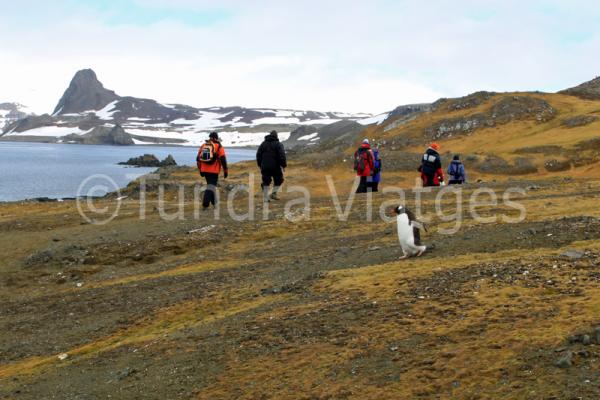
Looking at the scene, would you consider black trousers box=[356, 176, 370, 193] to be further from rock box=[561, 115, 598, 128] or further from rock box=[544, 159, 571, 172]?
rock box=[561, 115, 598, 128]

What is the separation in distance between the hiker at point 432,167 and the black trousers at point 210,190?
6.46m

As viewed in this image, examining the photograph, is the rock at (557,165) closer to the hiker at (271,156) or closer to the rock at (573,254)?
the hiker at (271,156)

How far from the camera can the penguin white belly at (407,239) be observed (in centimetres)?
928

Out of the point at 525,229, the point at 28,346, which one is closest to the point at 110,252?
the point at 28,346

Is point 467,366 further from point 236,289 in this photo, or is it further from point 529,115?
point 529,115

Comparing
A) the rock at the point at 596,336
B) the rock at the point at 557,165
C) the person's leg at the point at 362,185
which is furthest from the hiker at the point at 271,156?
the rock at the point at 557,165

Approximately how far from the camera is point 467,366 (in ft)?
17.2

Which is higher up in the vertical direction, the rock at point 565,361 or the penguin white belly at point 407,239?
the penguin white belly at point 407,239

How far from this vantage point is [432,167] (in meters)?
19.4

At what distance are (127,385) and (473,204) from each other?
10.6 m

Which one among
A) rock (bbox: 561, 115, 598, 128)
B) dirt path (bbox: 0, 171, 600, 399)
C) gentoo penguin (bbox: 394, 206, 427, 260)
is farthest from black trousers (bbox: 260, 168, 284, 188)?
rock (bbox: 561, 115, 598, 128)

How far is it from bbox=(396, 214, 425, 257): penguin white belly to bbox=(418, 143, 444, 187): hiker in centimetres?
968

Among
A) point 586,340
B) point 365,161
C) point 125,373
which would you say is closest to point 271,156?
point 365,161

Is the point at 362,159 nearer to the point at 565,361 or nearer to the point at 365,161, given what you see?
the point at 365,161
